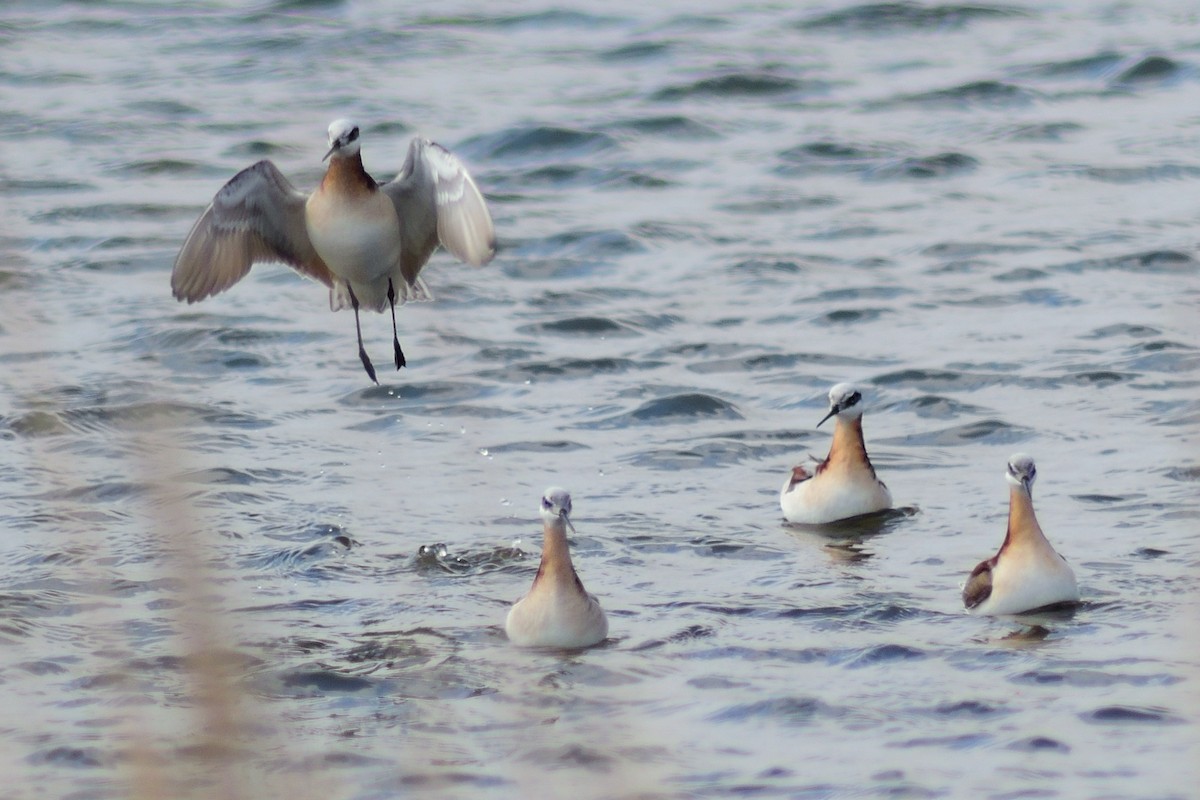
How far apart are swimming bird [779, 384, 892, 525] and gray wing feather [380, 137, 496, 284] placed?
9.01 feet

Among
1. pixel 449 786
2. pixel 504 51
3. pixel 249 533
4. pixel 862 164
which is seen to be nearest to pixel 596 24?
pixel 504 51

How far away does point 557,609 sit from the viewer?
959cm

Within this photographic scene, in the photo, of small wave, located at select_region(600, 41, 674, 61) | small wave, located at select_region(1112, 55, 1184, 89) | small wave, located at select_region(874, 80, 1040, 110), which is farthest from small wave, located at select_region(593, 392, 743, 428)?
small wave, located at select_region(600, 41, 674, 61)

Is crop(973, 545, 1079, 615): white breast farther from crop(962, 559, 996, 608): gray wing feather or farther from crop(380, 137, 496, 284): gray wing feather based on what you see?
crop(380, 137, 496, 284): gray wing feather

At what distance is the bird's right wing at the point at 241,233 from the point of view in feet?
35.2

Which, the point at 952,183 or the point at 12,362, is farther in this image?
the point at 952,183

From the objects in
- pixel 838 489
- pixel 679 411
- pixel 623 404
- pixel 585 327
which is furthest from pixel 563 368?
pixel 838 489

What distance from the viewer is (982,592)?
1005cm

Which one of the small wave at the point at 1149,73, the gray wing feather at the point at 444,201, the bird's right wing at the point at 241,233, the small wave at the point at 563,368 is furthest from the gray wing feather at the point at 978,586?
the small wave at the point at 1149,73

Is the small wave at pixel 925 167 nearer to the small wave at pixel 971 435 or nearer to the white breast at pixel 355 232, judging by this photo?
the small wave at pixel 971 435

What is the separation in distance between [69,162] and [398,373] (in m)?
8.47

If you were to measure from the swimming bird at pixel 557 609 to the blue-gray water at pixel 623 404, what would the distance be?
0.75 feet

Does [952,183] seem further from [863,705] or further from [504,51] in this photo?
[863,705]

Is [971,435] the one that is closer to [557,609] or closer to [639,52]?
[557,609]
